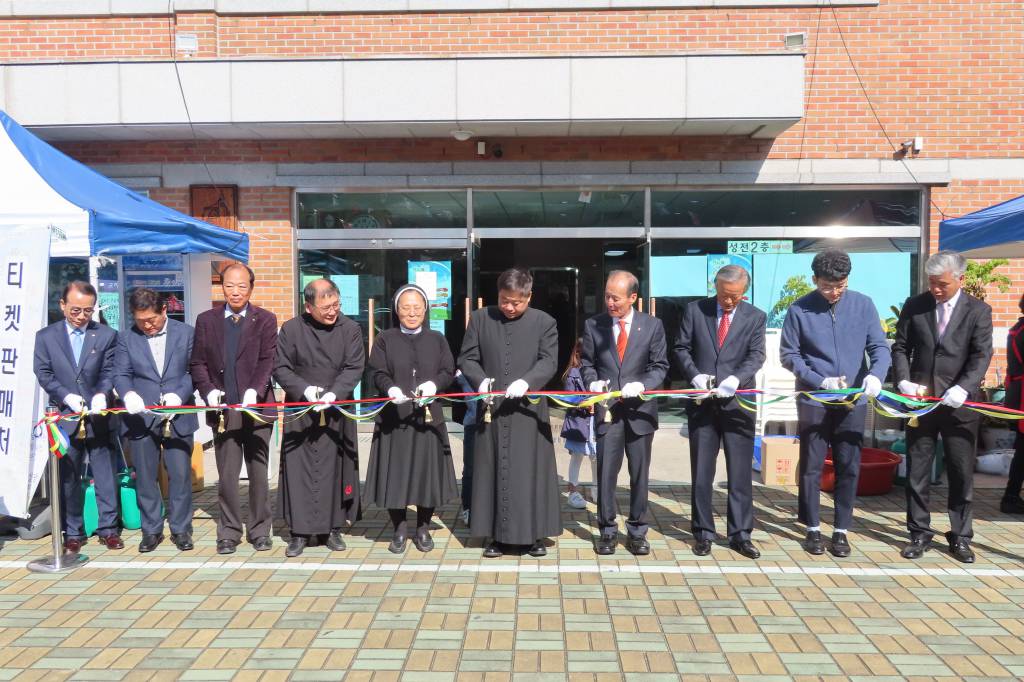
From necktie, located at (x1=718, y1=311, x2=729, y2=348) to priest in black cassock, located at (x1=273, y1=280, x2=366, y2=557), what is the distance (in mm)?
2483

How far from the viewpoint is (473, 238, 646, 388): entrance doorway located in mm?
9453

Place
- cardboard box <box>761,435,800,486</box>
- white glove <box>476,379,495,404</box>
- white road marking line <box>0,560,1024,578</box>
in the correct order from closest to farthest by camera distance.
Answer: white road marking line <box>0,560,1024,578</box> < white glove <box>476,379,495,404</box> < cardboard box <box>761,435,800,486</box>

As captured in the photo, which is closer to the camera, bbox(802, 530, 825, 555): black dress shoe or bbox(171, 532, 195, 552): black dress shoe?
bbox(802, 530, 825, 555): black dress shoe

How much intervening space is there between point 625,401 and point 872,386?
155cm

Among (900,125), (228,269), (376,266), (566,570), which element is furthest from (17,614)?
(900,125)

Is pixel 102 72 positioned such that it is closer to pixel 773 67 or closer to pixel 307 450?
pixel 307 450

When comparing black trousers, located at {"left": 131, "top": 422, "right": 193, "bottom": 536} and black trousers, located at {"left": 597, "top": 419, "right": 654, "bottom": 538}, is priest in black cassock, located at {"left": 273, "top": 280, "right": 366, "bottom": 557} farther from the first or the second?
black trousers, located at {"left": 597, "top": 419, "right": 654, "bottom": 538}

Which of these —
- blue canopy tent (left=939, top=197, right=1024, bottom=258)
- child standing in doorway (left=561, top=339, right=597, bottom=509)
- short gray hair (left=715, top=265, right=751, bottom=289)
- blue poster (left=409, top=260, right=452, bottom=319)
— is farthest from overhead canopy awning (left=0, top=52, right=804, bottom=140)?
short gray hair (left=715, top=265, right=751, bottom=289)

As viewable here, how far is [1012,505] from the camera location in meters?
5.90

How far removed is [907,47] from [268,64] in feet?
24.3

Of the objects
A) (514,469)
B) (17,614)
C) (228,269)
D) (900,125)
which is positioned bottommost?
(17,614)

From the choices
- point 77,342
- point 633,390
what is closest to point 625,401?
point 633,390

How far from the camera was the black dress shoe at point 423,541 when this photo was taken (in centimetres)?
504

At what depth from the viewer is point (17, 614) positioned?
4000 mm
